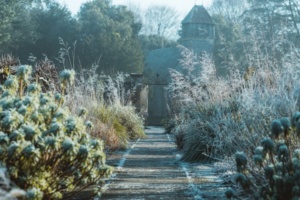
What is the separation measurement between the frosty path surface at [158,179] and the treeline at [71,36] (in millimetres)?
18504

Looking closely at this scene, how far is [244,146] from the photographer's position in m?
4.47

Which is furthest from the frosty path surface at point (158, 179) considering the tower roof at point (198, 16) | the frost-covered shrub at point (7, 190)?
the tower roof at point (198, 16)

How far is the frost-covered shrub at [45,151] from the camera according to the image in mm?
2869

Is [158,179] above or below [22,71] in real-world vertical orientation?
below

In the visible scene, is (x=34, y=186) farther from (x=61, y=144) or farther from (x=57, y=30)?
(x=57, y=30)

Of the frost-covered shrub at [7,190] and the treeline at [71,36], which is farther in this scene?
the treeline at [71,36]

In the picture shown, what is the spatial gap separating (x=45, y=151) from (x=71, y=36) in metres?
23.8

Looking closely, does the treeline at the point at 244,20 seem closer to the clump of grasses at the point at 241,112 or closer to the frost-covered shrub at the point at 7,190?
the clump of grasses at the point at 241,112

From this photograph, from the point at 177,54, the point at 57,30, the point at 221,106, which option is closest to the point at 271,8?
the point at 177,54

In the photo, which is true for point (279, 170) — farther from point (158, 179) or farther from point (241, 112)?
point (241, 112)

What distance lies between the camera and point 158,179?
455cm

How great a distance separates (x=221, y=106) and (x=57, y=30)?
21.0m

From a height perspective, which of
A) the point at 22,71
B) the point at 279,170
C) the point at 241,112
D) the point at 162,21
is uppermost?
the point at 162,21

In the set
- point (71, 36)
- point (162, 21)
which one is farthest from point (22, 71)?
point (162, 21)
